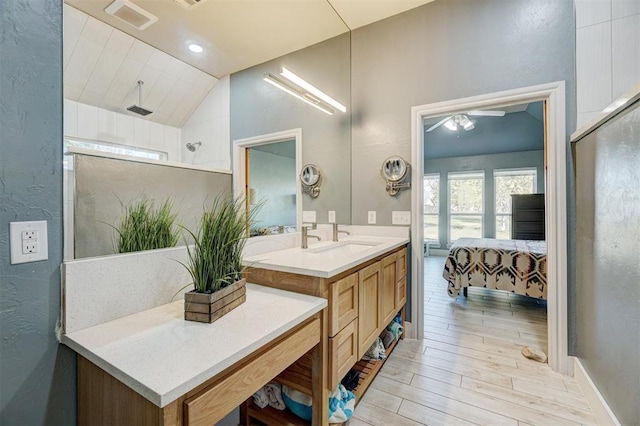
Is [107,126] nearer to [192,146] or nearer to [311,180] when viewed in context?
[192,146]

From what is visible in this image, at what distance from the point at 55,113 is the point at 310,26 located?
1.98m

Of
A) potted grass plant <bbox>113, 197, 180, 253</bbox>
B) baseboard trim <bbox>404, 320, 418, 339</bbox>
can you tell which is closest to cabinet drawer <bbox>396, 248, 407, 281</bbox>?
baseboard trim <bbox>404, 320, 418, 339</bbox>

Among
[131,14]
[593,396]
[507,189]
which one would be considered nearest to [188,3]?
[131,14]

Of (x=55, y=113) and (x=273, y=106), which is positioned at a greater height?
(x=273, y=106)

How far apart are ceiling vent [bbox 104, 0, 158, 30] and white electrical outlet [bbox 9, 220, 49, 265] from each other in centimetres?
75

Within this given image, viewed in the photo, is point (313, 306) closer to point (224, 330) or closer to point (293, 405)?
point (224, 330)

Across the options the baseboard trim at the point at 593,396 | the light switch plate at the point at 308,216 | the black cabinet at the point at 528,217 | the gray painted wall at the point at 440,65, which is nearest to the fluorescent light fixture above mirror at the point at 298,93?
the gray painted wall at the point at 440,65

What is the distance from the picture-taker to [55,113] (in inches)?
35.6

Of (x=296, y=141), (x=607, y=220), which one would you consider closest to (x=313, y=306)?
(x=296, y=141)

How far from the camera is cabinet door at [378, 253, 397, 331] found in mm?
1921

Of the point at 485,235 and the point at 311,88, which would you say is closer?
the point at 311,88

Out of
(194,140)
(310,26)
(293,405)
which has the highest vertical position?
(310,26)

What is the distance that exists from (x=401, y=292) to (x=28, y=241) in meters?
2.25

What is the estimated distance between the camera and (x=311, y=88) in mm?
2266
